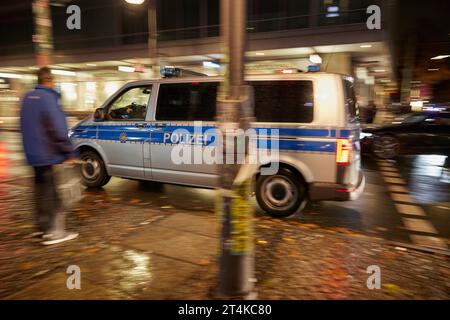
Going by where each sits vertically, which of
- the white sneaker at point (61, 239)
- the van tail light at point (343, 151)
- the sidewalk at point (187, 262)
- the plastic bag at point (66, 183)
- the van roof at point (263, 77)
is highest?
the van roof at point (263, 77)

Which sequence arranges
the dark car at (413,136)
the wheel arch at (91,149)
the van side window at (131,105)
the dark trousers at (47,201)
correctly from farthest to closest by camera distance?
the dark car at (413,136), the wheel arch at (91,149), the van side window at (131,105), the dark trousers at (47,201)

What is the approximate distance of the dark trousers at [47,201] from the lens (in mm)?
4734

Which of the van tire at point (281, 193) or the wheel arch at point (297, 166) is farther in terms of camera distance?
the van tire at point (281, 193)

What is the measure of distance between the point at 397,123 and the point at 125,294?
10877mm

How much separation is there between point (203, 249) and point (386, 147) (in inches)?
369

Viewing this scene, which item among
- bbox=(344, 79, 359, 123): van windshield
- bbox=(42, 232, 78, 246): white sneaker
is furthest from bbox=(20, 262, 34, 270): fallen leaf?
bbox=(344, 79, 359, 123): van windshield

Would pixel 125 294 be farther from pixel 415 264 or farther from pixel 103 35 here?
pixel 103 35

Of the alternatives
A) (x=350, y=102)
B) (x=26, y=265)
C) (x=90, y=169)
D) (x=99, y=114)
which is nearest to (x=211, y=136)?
(x=350, y=102)

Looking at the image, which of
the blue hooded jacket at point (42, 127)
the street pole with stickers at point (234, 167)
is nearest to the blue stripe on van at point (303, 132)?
the street pole with stickers at point (234, 167)

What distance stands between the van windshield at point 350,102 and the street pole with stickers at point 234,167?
2.81 metres

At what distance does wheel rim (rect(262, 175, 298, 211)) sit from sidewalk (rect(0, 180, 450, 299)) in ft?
1.05

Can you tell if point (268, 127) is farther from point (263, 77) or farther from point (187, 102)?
point (187, 102)
